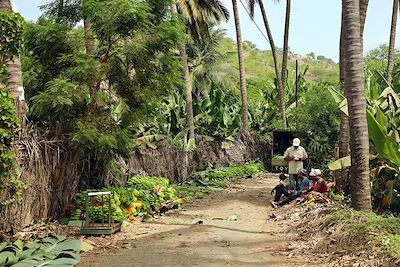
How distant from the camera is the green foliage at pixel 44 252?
7012 mm

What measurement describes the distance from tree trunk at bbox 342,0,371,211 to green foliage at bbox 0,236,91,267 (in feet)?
15.5

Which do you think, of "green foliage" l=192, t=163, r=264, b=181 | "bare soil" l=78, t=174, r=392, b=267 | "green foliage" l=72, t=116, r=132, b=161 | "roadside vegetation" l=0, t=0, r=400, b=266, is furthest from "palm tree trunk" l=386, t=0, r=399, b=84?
"green foliage" l=72, t=116, r=132, b=161

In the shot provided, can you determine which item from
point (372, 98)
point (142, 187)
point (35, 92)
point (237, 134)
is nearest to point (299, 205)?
point (372, 98)

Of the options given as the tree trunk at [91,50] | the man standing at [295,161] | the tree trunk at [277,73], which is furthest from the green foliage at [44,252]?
the tree trunk at [277,73]

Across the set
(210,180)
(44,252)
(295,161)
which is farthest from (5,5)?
(210,180)

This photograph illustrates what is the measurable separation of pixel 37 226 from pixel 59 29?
4153mm

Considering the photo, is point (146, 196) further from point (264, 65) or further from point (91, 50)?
point (264, 65)

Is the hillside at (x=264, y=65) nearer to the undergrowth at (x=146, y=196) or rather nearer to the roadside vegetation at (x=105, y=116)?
the undergrowth at (x=146, y=196)

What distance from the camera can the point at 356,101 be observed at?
8969mm

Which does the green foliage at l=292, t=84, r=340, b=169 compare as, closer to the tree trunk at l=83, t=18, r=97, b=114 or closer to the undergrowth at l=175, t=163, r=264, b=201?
the undergrowth at l=175, t=163, r=264, b=201

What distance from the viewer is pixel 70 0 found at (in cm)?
1226

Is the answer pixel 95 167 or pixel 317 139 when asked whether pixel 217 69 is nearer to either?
pixel 317 139

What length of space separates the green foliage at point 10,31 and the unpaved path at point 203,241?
3.47 m

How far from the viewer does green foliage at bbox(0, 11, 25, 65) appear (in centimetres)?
796
